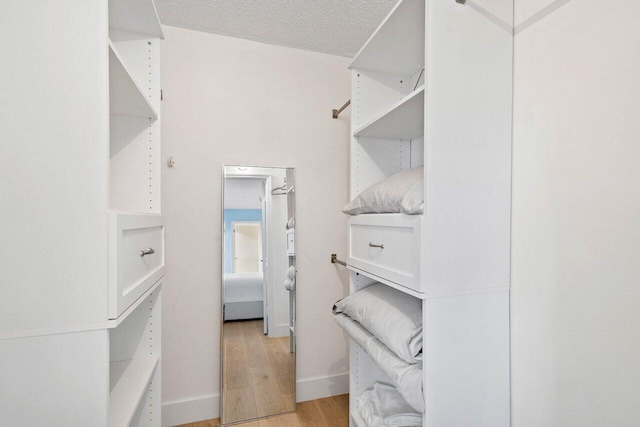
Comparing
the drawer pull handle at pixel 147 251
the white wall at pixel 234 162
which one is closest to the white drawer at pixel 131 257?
the drawer pull handle at pixel 147 251

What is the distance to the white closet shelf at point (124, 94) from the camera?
2.89 feet

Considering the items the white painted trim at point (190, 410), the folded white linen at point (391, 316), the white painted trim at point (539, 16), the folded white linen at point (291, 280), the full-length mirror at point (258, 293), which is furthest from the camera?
the folded white linen at point (291, 280)

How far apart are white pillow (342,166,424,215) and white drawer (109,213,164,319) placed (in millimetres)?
813

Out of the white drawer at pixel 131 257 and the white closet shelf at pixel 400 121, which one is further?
the white closet shelf at pixel 400 121

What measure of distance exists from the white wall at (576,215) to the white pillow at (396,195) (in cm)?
34

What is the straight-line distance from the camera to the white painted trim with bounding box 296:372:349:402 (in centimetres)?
201

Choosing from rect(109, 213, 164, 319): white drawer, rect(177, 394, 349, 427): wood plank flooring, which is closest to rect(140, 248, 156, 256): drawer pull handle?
rect(109, 213, 164, 319): white drawer

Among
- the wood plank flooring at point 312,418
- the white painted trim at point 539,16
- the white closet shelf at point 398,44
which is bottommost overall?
the wood plank flooring at point 312,418

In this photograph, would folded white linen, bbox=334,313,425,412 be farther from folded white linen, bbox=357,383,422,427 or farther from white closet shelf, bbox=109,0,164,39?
white closet shelf, bbox=109,0,164,39

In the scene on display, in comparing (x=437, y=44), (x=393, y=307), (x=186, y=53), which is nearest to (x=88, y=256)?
(x=393, y=307)

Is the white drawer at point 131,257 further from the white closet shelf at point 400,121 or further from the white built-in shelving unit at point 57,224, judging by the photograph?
the white closet shelf at point 400,121

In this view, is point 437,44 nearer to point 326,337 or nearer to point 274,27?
point 274,27

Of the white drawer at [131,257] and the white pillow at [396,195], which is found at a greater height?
the white pillow at [396,195]

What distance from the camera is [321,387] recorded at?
2.05 metres
